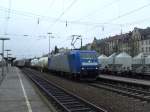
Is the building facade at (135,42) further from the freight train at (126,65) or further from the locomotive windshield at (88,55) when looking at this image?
the locomotive windshield at (88,55)

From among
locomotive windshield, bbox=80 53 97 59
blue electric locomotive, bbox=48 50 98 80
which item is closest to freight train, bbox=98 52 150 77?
locomotive windshield, bbox=80 53 97 59

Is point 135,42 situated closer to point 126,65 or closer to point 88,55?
point 126,65

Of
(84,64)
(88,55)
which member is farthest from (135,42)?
(84,64)

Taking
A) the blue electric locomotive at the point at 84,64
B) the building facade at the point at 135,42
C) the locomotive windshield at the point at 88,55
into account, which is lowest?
the blue electric locomotive at the point at 84,64

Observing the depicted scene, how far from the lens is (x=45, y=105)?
16.6 m

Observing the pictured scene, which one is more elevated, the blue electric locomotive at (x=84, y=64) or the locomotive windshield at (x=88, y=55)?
the locomotive windshield at (x=88, y=55)

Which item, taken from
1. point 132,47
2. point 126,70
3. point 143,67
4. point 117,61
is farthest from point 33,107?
point 132,47

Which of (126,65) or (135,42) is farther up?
(135,42)

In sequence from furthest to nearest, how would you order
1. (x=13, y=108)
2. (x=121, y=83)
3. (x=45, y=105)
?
(x=121, y=83) → (x=45, y=105) → (x=13, y=108)


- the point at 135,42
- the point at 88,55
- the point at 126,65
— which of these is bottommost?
the point at 126,65

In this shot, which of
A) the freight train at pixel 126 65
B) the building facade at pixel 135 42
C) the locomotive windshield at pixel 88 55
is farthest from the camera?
the building facade at pixel 135 42

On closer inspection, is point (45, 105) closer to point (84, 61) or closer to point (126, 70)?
point (84, 61)

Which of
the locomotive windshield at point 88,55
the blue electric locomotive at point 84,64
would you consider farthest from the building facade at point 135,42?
the blue electric locomotive at point 84,64

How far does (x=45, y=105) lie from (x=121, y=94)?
19.7 feet
